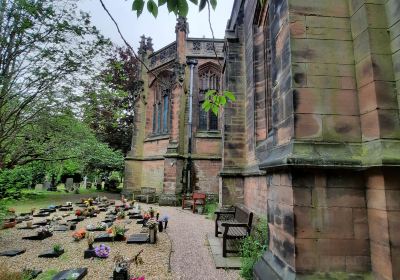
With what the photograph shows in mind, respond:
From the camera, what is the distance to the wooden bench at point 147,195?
15523 millimetres

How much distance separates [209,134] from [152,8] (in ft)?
44.4

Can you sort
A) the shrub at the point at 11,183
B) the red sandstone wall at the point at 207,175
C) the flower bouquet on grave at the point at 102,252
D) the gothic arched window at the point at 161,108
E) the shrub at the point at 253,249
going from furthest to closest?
1. the gothic arched window at the point at 161,108
2. the red sandstone wall at the point at 207,175
3. the shrub at the point at 11,183
4. the flower bouquet on grave at the point at 102,252
5. the shrub at the point at 253,249

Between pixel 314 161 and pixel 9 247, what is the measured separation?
7.03m

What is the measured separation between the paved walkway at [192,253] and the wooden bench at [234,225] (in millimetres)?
500

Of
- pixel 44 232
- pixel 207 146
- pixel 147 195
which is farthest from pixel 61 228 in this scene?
pixel 207 146

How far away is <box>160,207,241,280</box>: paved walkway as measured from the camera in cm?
443

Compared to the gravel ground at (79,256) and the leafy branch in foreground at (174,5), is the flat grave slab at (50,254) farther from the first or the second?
the leafy branch in foreground at (174,5)

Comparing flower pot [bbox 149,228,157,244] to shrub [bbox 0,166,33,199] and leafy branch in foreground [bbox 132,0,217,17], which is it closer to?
shrub [bbox 0,166,33,199]

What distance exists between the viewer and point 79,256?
17.6ft

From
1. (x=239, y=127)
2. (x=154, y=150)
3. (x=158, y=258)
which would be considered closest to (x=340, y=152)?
(x=158, y=258)

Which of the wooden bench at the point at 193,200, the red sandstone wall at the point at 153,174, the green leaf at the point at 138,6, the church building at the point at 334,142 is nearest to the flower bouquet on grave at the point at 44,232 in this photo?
the church building at the point at 334,142

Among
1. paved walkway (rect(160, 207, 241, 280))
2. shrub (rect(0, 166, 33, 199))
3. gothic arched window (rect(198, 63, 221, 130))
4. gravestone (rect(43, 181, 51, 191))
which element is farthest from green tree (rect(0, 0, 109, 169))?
gravestone (rect(43, 181, 51, 191))

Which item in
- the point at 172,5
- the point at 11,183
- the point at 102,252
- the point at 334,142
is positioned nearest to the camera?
the point at 172,5

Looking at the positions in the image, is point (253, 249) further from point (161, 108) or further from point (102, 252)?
point (161, 108)
